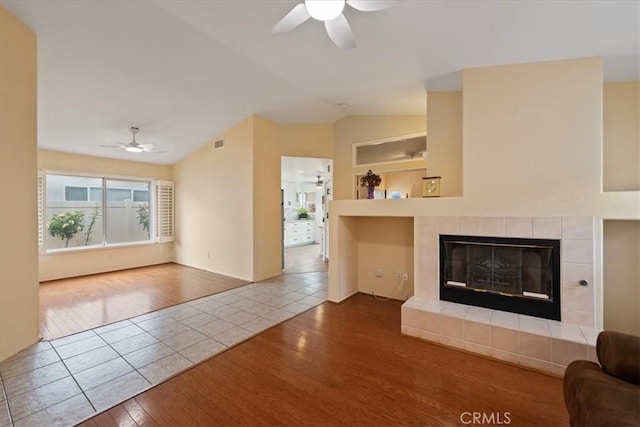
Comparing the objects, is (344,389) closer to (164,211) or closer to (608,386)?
(608,386)

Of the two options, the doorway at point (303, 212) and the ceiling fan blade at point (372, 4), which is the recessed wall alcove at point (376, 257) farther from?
the doorway at point (303, 212)

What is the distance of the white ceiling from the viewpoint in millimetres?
2084

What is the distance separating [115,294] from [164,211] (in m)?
2.68

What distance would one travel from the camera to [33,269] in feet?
8.39

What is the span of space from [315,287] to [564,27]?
4.18 meters

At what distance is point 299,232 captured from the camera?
9555 mm

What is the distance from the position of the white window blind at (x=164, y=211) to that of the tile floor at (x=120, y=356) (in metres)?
3.37

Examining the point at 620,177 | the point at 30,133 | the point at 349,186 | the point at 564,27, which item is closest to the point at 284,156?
the point at 349,186

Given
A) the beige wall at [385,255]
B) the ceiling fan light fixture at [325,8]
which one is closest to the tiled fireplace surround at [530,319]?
the beige wall at [385,255]

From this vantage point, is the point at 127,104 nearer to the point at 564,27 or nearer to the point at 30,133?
the point at 30,133

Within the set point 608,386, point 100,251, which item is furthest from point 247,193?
point 608,386

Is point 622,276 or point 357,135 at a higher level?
point 357,135

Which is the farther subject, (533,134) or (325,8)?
(533,134)

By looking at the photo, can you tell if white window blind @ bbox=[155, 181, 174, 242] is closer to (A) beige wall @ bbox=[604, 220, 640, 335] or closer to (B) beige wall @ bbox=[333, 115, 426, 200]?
(B) beige wall @ bbox=[333, 115, 426, 200]
